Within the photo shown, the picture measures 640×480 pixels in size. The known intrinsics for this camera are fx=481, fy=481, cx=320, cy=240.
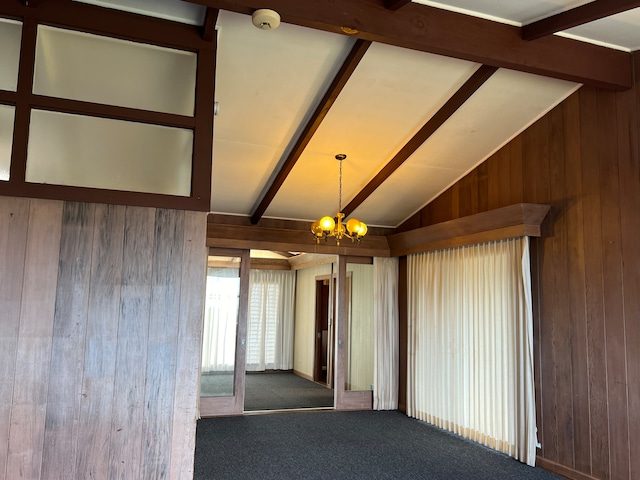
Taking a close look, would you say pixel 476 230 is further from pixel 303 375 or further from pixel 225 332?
pixel 303 375

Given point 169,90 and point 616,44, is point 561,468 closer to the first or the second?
point 616,44

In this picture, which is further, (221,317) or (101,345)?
(221,317)

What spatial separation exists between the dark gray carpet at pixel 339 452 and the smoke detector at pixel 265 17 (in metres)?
3.52

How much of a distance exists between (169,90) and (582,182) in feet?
11.8

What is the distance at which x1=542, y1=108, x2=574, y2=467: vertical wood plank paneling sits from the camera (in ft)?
14.2

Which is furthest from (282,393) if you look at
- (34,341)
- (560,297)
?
(34,341)

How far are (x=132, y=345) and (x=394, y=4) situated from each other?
273cm

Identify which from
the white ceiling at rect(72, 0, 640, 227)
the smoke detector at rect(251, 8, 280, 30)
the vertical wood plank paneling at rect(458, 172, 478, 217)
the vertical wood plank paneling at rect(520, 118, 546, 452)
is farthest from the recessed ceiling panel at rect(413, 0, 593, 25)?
the vertical wood plank paneling at rect(458, 172, 478, 217)

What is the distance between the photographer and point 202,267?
291 cm

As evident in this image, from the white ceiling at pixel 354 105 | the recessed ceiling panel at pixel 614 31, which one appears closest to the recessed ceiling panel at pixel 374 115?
the white ceiling at pixel 354 105

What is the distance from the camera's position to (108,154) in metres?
2.88

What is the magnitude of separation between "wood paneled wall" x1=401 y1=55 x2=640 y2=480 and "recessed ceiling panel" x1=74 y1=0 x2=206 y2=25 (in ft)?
11.3

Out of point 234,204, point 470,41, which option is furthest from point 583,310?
point 234,204

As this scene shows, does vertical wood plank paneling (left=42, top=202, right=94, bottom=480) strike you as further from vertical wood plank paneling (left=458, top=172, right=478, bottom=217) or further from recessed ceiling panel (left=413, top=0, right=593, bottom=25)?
vertical wood plank paneling (left=458, top=172, right=478, bottom=217)
